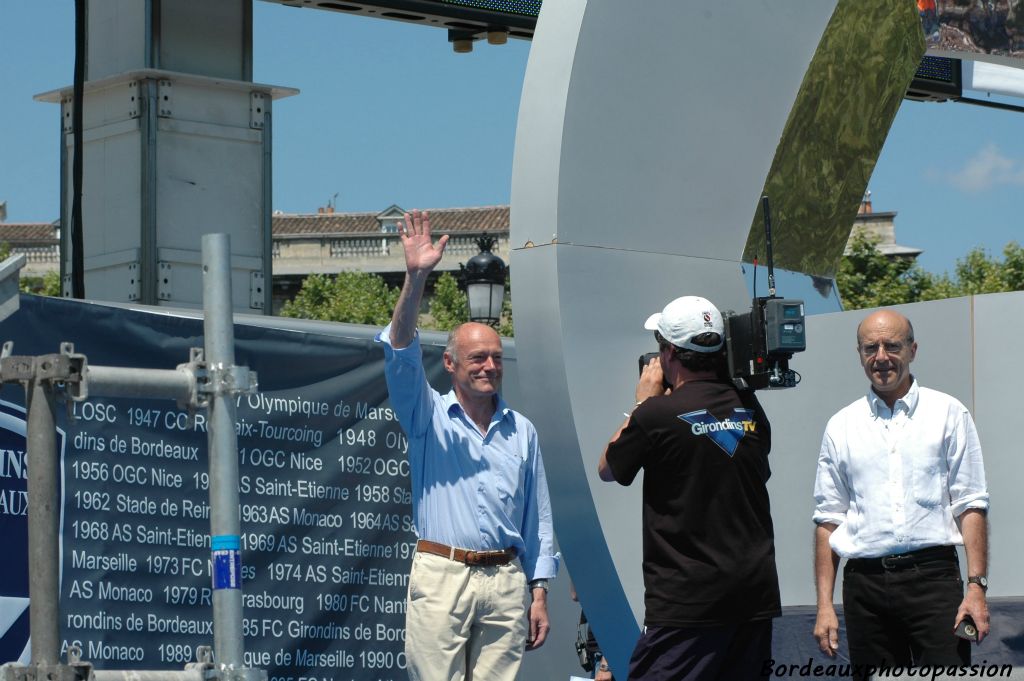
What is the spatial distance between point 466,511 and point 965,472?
6.04ft

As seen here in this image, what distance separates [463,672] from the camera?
18.6ft

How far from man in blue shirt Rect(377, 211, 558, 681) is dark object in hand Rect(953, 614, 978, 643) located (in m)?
1.60

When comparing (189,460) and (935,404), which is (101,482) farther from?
(935,404)

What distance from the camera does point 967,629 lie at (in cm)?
517

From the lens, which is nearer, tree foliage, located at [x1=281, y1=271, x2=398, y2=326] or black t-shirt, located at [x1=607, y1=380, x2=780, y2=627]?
black t-shirt, located at [x1=607, y1=380, x2=780, y2=627]

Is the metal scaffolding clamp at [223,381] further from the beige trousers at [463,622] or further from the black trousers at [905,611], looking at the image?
the black trousers at [905,611]

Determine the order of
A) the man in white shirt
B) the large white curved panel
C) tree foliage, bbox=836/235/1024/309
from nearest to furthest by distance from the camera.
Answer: the man in white shirt
the large white curved panel
tree foliage, bbox=836/235/1024/309

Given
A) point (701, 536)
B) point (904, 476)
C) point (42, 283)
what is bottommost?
point (701, 536)

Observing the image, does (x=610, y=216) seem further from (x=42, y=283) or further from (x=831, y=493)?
(x=42, y=283)

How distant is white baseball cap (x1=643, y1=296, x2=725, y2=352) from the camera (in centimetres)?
504

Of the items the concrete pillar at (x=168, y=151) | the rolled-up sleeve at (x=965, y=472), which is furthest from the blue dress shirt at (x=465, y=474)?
the concrete pillar at (x=168, y=151)

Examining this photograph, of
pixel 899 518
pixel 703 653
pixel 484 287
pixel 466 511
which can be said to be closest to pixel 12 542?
pixel 466 511

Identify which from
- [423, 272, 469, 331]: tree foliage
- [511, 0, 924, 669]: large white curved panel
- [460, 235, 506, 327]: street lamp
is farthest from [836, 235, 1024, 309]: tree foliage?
[511, 0, 924, 669]: large white curved panel

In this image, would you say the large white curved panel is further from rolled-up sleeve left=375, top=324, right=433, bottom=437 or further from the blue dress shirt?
rolled-up sleeve left=375, top=324, right=433, bottom=437
